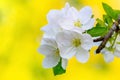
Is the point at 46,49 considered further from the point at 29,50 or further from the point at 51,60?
the point at 29,50

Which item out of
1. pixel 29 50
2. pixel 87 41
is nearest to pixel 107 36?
pixel 87 41

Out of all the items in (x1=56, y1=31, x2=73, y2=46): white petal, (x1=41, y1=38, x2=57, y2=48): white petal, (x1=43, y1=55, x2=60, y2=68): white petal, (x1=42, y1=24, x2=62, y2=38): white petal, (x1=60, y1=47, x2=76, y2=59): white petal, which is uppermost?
(x1=42, y1=24, x2=62, y2=38): white petal

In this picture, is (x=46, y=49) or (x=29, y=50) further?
(x=29, y=50)

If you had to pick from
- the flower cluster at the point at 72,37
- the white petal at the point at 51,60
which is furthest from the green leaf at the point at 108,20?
the white petal at the point at 51,60

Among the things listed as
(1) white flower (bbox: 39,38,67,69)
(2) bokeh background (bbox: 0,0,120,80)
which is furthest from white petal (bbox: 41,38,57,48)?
(2) bokeh background (bbox: 0,0,120,80)

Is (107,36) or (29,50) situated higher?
(29,50)

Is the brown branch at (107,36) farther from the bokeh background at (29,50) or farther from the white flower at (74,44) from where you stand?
the bokeh background at (29,50)

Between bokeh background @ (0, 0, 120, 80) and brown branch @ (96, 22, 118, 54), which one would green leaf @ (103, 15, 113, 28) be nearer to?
brown branch @ (96, 22, 118, 54)

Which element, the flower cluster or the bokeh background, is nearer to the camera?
the flower cluster

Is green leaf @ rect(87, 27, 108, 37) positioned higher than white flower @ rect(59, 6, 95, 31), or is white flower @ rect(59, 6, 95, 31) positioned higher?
white flower @ rect(59, 6, 95, 31)
